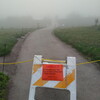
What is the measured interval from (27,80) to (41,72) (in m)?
1.63

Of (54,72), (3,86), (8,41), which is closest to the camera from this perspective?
(54,72)

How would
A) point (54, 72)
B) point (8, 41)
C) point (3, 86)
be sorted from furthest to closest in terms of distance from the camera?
point (8, 41) < point (3, 86) < point (54, 72)

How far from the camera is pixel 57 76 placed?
2900 mm

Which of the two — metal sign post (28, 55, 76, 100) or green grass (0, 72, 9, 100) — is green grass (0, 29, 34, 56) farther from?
metal sign post (28, 55, 76, 100)

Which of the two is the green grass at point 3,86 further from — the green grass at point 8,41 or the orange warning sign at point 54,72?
the green grass at point 8,41

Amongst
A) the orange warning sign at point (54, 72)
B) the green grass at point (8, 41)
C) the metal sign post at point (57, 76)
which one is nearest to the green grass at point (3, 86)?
the metal sign post at point (57, 76)

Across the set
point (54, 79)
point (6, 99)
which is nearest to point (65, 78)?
point (54, 79)

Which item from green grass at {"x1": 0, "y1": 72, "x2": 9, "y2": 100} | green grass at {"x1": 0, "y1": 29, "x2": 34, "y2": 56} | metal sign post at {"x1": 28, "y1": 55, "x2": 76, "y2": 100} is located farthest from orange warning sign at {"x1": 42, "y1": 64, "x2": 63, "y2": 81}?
green grass at {"x1": 0, "y1": 29, "x2": 34, "y2": 56}

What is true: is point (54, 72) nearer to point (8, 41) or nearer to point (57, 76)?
point (57, 76)

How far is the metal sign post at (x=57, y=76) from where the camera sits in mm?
2898

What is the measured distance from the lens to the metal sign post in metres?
2.90

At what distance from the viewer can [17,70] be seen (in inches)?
200

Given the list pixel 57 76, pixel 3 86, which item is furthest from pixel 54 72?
pixel 3 86

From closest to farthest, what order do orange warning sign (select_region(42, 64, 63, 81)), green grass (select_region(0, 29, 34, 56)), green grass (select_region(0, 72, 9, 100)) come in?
orange warning sign (select_region(42, 64, 63, 81)) < green grass (select_region(0, 72, 9, 100)) < green grass (select_region(0, 29, 34, 56))
